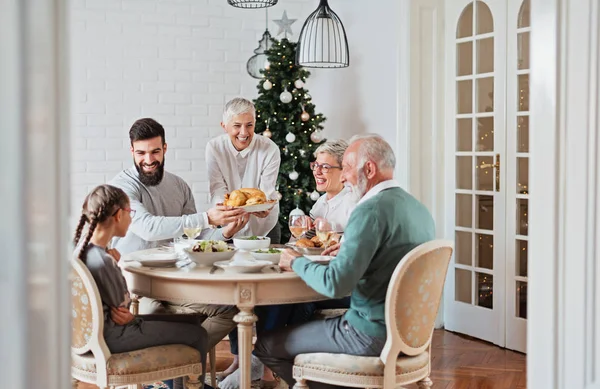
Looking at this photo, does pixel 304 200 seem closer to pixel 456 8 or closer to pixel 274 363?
pixel 456 8

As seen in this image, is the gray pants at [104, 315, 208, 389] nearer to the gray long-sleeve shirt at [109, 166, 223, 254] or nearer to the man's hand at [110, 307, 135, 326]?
the man's hand at [110, 307, 135, 326]

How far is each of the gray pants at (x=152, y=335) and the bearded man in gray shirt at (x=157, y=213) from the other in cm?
55

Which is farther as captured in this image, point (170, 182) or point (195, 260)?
point (170, 182)

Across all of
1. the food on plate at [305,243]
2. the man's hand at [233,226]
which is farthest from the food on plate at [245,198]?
the food on plate at [305,243]

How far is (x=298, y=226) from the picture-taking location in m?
3.92

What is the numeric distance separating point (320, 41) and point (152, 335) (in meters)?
3.63

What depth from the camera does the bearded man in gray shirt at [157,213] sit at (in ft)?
13.2

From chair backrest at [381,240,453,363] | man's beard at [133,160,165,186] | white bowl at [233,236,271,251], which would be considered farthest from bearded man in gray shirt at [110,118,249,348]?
chair backrest at [381,240,453,363]

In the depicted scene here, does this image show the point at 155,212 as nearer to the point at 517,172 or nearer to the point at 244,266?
the point at 244,266

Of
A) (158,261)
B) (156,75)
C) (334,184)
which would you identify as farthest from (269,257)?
(156,75)
